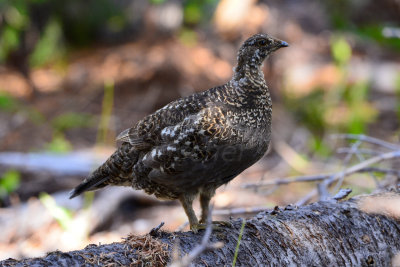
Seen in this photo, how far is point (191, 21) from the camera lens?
989 cm

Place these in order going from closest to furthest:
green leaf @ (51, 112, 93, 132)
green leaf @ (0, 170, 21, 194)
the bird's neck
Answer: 1. the bird's neck
2. green leaf @ (0, 170, 21, 194)
3. green leaf @ (51, 112, 93, 132)

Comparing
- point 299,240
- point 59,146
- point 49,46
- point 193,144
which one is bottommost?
point 299,240

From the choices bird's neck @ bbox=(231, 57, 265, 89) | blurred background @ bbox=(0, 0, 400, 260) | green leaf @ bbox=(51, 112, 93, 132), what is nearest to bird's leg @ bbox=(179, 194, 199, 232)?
bird's neck @ bbox=(231, 57, 265, 89)

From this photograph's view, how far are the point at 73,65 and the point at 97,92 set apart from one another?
1198 millimetres

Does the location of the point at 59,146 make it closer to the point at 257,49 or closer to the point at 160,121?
the point at 160,121

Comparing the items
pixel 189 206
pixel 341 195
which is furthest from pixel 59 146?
pixel 341 195

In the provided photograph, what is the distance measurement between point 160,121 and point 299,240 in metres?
1.34

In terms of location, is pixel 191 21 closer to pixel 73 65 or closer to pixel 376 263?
pixel 73 65

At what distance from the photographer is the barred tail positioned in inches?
145

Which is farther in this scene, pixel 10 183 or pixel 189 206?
pixel 10 183

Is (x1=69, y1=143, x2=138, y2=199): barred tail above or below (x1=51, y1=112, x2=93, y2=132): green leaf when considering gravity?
below

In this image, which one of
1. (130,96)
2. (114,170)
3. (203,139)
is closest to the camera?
(203,139)

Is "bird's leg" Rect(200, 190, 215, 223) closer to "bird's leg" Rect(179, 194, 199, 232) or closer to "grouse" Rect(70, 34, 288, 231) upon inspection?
"grouse" Rect(70, 34, 288, 231)

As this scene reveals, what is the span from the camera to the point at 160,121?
351 cm
